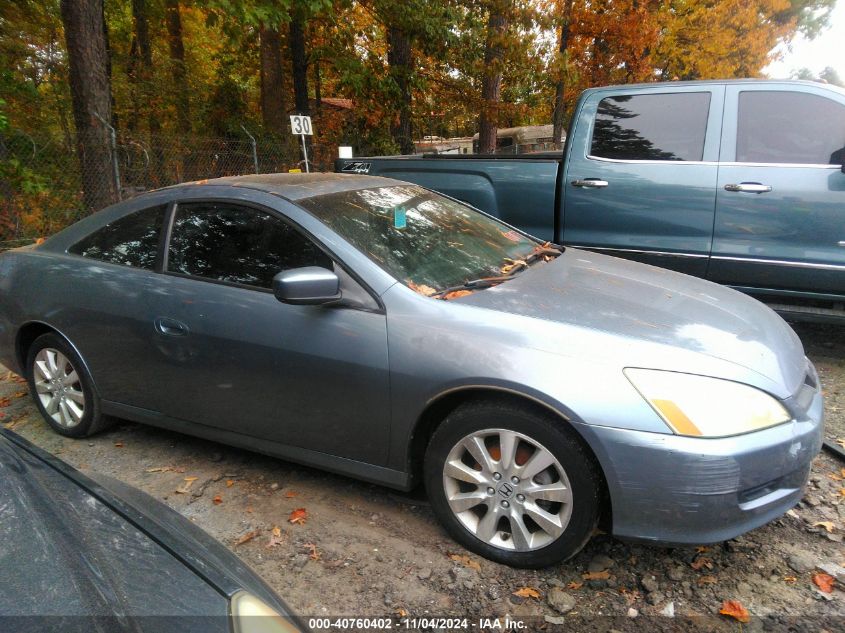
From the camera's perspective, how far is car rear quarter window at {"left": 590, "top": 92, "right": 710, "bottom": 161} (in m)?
4.62

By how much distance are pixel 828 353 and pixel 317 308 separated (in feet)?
13.5

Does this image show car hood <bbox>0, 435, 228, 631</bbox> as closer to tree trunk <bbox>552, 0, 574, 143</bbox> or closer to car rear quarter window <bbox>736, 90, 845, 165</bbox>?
car rear quarter window <bbox>736, 90, 845, 165</bbox>

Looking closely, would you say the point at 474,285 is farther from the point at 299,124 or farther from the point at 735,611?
the point at 299,124

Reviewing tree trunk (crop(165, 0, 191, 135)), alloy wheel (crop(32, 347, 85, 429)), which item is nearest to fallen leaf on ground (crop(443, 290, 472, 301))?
alloy wheel (crop(32, 347, 85, 429))

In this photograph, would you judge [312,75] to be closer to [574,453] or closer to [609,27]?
[609,27]

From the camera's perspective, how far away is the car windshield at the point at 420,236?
2.80 meters

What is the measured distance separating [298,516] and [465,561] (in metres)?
0.84

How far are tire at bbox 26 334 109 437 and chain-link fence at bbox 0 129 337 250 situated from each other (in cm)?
498

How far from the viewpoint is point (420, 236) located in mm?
3115

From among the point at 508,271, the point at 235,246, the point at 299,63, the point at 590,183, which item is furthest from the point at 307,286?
the point at 299,63

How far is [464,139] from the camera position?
3703 cm

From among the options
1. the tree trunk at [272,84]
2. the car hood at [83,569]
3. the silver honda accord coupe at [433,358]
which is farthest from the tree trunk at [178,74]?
the car hood at [83,569]

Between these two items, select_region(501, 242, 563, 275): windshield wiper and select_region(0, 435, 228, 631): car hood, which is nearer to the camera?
select_region(0, 435, 228, 631): car hood

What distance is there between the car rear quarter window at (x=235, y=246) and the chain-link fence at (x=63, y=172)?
231 inches
